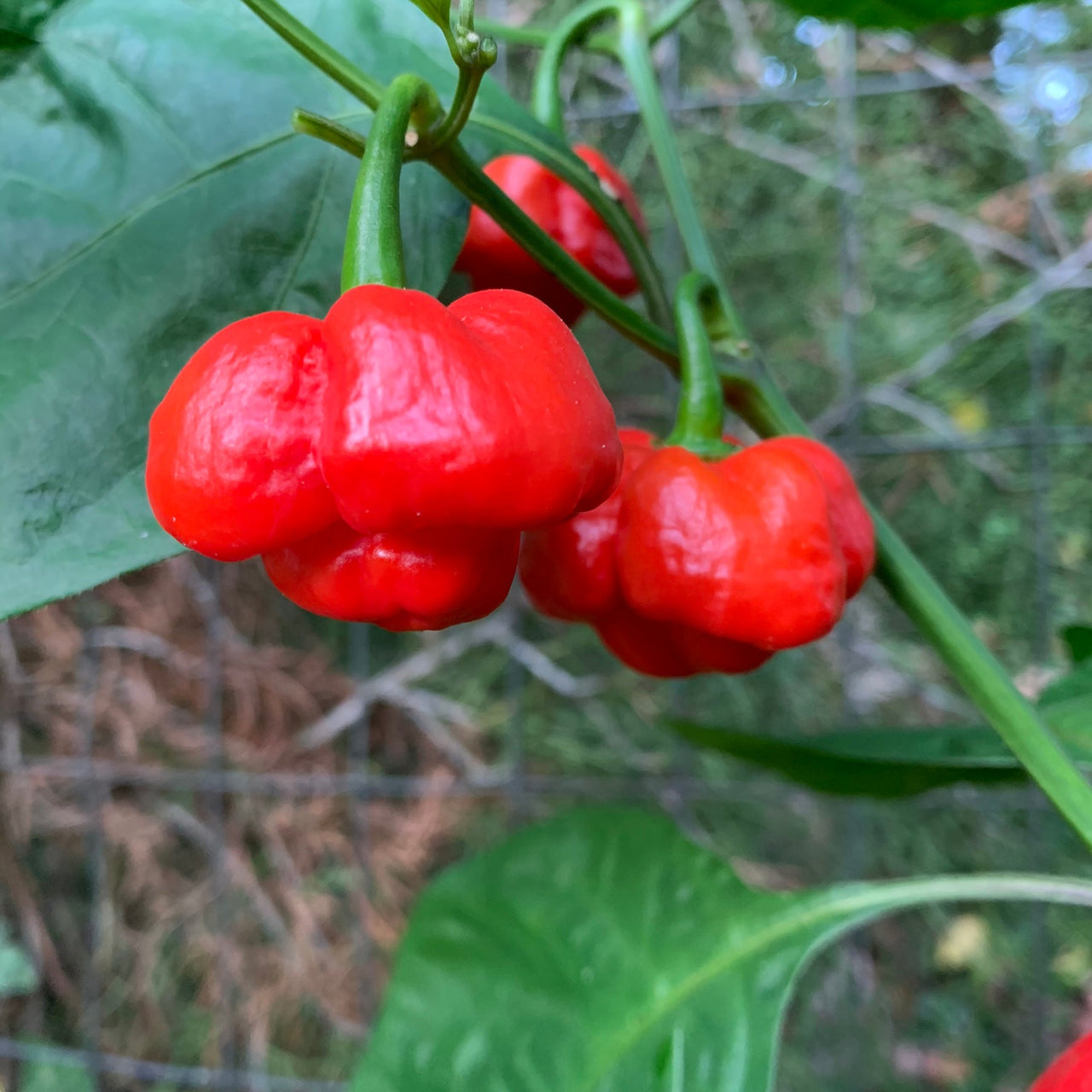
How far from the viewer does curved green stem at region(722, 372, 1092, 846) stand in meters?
0.34

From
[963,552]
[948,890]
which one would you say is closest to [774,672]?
[963,552]

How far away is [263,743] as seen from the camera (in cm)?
111

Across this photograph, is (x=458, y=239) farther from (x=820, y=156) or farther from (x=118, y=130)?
(x=820, y=156)

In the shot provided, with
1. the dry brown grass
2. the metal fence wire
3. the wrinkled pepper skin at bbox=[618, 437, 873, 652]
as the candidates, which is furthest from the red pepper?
the dry brown grass

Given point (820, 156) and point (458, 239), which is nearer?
point (458, 239)

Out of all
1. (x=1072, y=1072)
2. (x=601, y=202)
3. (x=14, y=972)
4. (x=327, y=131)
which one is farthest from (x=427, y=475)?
(x=14, y=972)

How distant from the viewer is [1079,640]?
538mm

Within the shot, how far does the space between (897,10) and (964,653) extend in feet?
1.07

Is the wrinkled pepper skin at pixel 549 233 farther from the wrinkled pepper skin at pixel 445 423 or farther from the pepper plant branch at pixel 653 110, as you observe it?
the wrinkled pepper skin at pixel 445 423

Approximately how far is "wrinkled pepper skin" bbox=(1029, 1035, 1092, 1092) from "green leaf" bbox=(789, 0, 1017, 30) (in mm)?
451

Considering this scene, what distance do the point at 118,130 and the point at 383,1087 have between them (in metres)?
0.42

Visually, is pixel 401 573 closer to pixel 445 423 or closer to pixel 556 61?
pixel 445 423

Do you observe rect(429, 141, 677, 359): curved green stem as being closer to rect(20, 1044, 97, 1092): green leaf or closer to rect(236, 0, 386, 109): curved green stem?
rect(236, 0, 386, 109): curved green stem

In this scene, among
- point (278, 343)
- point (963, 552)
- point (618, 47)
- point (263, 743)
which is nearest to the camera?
point (278, 343)
